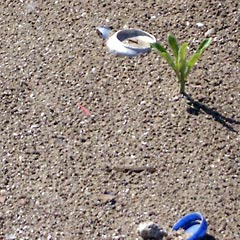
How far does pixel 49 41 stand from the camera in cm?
549

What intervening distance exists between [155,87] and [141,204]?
0.93 metres

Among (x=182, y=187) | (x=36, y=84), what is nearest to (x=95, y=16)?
(x=36, y=84)

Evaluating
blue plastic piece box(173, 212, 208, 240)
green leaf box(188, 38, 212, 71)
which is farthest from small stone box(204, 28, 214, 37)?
blue plastic piece box(173, 212, 208, 240)

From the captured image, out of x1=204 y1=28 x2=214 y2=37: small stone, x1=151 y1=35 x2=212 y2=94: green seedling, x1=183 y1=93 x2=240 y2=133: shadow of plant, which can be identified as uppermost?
x1=151 y1=35 x2=212 y2=94: green seedling

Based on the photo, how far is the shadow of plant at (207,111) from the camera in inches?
187

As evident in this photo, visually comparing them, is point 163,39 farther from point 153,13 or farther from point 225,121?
point 225,121

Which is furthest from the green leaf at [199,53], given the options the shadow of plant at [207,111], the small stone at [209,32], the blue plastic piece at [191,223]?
the blue plastic piece at [191,223]

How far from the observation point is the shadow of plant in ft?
15.6

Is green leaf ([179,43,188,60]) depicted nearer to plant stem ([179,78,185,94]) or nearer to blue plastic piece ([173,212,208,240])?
plant stem ([179,78,185,94])

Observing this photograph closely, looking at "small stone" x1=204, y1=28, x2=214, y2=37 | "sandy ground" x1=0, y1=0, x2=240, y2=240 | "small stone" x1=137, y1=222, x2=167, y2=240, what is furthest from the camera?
"small stone" x1=204, y1=28, x2=214, y2=37

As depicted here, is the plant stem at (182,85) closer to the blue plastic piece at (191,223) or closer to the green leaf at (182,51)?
the green leaf at (182,51)

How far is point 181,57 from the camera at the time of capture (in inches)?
191

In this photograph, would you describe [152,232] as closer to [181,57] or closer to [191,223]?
[191,223]

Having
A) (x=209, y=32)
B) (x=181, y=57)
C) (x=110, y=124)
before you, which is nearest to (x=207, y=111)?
(x=181, y=57)
